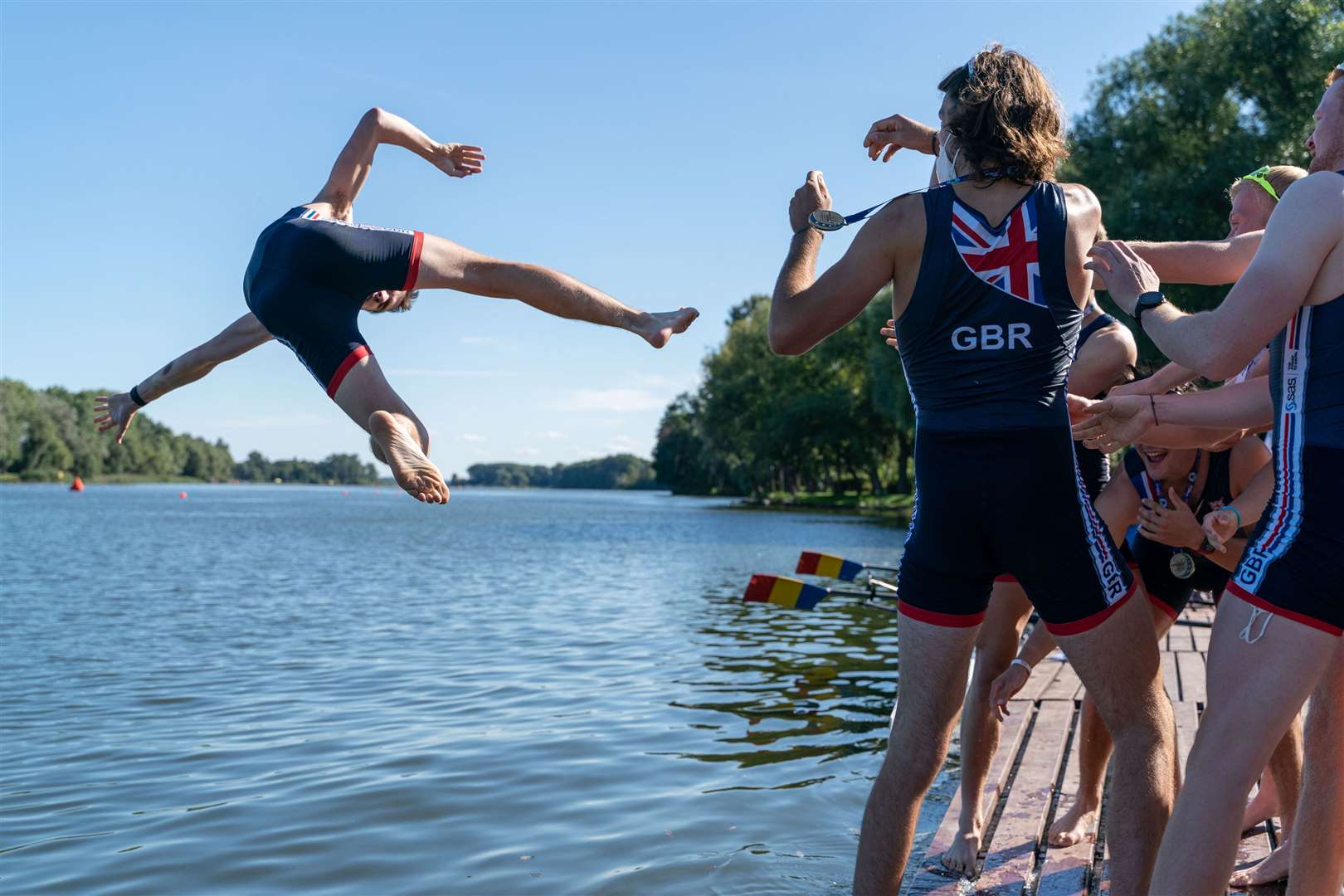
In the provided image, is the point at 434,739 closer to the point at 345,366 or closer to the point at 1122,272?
the point at 345,366

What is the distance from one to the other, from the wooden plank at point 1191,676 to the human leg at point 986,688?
2457mm

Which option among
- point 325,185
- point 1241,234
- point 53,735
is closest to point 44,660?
point 53,735

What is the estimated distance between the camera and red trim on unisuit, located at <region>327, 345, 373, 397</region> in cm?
410

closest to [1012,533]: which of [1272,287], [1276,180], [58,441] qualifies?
[1272,287]

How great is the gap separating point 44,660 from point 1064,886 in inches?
498

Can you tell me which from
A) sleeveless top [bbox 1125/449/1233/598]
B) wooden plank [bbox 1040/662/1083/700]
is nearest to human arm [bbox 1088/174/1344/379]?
sleeveless top [bbox 1125/449/1233/598]

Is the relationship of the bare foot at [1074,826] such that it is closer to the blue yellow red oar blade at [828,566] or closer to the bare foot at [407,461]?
the bare foot at [407,461]

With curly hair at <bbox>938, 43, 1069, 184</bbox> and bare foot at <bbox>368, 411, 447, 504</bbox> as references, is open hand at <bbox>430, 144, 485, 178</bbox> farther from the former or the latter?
curly hair at <bbox>938, 43, 1069, 184</bbox>

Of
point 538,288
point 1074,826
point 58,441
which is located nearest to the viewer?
point 538,288

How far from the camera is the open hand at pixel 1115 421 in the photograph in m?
3.11

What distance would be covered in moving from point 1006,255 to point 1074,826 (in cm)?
262

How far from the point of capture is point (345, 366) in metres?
4.10

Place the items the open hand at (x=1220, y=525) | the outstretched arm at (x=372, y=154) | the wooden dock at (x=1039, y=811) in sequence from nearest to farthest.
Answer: the open hand at (x=1220, y=525)
the wooden dock at (x=1039, y=811)
the outstretched arm at (x=372, y=154)

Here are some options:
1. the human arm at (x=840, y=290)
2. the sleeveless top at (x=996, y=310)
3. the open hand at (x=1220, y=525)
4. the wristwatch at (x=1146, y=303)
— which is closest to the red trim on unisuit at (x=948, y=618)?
the sleeveless top at (x=996, y=310)
